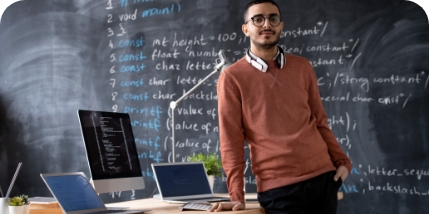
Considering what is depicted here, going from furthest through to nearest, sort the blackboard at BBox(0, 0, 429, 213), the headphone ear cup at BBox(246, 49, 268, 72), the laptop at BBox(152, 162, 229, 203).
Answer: the blackboard at BBox(0, 0, 429, 213)
the laptop at BBox(152, 162, 229, 203)
the headphone ear cup at BBox(246, 49, 268, 72)

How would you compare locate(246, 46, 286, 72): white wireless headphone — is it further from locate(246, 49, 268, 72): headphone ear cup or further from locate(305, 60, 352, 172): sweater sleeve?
locate(305, 60, 352, 172): sweater sleeve

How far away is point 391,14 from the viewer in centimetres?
399

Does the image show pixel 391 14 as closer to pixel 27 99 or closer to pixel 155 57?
pixel 155 57

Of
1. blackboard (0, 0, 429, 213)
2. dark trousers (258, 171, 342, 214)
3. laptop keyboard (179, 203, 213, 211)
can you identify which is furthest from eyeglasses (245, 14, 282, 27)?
blackboard (0, 0, 429, 213)

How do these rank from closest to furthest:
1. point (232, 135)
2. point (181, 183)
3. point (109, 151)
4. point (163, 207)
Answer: point (232, 135), point (163, 207), point (109, 151), point (181, 183)

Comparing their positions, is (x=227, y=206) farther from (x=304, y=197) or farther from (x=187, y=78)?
(x=187, y=78)

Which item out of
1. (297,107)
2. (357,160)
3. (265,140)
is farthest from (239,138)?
(357,160)

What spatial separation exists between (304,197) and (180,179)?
70 centimetres

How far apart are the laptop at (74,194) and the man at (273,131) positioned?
0.44 m

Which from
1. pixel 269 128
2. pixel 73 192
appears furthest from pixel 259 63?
pixel 73 192

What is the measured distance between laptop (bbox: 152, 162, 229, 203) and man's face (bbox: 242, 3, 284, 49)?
71cm

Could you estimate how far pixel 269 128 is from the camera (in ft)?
7.25

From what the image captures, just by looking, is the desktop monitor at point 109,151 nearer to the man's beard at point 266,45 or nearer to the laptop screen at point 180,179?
the laptop screen at point 180,179

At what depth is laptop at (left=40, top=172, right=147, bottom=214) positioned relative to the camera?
2.05 metres
